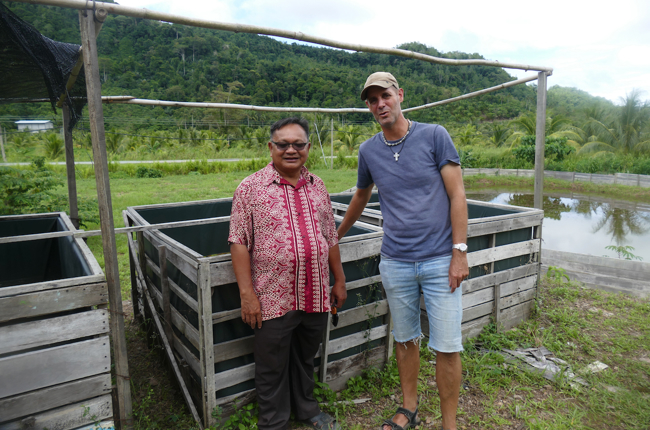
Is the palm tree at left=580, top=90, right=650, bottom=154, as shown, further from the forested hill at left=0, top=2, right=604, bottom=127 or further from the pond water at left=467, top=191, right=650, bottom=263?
the forested hill at left=0, top=2, right=604, bottom=127

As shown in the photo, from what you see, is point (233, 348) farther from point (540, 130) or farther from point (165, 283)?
point (540, 130)

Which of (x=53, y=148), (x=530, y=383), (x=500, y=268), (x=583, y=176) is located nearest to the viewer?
(x=530, y=383)

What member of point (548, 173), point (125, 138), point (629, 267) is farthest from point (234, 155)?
point (629, 267)

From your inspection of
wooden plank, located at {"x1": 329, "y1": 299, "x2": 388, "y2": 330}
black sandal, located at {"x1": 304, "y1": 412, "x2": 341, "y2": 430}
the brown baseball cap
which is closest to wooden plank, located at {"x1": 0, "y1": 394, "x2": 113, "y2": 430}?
black sandal, located at {"x1": 304, "y1": 412, "x2": 341, "y2": 430}

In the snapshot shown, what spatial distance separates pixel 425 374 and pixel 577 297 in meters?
2.53

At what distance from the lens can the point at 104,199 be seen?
79.5 inches

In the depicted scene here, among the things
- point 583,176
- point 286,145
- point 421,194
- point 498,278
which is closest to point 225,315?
point 286,145

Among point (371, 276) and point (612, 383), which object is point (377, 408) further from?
point (612, 383)

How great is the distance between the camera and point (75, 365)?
1915 mm

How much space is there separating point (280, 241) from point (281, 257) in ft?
0.25

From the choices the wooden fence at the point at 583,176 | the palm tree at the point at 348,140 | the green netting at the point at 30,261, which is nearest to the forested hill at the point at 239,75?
the palm tree at the point at 348,140

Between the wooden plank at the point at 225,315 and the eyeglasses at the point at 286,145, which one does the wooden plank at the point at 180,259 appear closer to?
the wooden plank at the point at 225,315

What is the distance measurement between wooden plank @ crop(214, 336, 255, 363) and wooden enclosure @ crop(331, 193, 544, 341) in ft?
5.10

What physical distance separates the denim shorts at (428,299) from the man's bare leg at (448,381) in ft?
0.20
